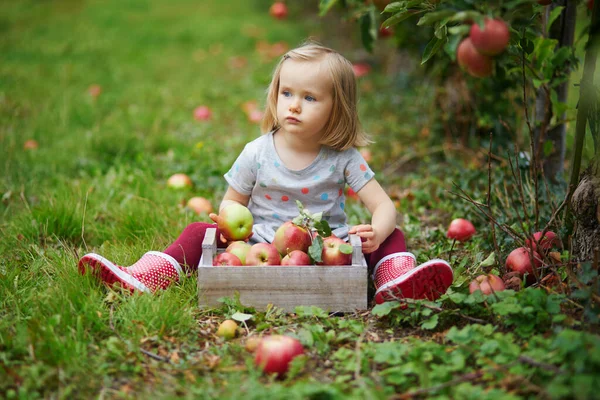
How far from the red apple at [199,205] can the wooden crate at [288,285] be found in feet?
3.53

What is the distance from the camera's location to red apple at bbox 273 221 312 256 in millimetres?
2566

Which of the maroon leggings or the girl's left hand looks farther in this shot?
the maroon leggings

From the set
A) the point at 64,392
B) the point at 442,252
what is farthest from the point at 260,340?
the point at 442,252

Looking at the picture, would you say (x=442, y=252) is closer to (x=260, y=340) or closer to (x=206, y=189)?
(x=260, y=340)

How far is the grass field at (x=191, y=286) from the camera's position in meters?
1.96

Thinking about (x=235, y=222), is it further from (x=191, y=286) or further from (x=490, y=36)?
(x=490, y=36)

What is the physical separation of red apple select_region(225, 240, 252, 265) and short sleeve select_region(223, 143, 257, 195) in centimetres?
34

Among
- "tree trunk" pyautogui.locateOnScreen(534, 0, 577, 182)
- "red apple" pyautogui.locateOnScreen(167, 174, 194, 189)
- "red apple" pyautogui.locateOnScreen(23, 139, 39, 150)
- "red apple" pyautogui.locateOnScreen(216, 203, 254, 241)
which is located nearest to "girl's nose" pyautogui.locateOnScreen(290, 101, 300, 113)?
"red apple" pyautogui.locateOnScreen(216, 203, 254, 241)

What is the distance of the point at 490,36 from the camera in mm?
1841

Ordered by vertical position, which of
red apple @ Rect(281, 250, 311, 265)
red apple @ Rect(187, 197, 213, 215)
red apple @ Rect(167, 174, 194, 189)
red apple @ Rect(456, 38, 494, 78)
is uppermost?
red apple @ Rect(456, 38, 494, 78)

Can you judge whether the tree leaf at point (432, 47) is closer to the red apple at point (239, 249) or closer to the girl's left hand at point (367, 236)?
the girl's left hand at point (367, 236)

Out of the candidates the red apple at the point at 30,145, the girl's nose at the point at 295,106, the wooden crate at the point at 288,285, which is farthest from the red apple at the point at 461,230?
the red apple at the point at 30,145

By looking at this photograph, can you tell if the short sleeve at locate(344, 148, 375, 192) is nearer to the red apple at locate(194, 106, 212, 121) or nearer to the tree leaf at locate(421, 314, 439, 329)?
the tree leaf at locate(421, 314, 439, 329)

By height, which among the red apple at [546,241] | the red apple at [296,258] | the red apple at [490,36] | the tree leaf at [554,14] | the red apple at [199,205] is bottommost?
the red apple at [199,205]
